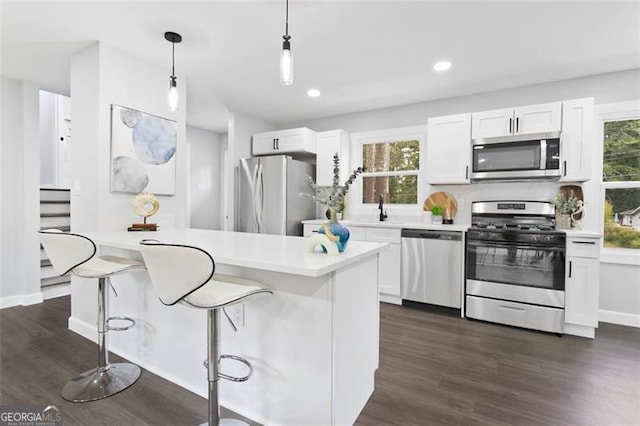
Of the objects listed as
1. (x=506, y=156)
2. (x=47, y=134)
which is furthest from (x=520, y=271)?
(x=47, y=134)

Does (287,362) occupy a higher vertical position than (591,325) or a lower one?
higher

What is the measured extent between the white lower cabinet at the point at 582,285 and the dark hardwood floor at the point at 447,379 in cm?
14

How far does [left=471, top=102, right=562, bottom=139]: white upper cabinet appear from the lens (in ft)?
10.0

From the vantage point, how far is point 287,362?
154cm

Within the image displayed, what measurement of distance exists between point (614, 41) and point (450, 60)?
126 cm

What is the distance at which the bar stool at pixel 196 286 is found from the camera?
1.22 m

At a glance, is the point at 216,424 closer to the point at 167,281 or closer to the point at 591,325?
the point at 167,281

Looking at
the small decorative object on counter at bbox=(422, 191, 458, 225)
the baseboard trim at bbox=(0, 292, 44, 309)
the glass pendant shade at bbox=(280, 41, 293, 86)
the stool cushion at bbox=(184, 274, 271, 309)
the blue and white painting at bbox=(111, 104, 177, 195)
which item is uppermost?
the glass pendant shade at bbox=(280, 41, 293, 86)

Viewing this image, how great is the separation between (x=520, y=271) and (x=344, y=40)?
2692 millimetres

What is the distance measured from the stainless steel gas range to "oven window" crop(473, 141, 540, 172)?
47 cm

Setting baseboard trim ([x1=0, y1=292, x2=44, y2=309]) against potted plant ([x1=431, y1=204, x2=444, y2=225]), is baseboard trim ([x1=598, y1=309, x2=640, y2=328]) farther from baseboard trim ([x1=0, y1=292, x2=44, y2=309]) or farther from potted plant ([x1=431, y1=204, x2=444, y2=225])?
baseboard trim ([x1=0, y1=292, x2=44, y2=309])

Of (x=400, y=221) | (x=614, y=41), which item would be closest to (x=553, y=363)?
(x=400, y=221)

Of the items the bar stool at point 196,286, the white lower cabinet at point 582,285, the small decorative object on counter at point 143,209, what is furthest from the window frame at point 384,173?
the bar stool at point 196,286
